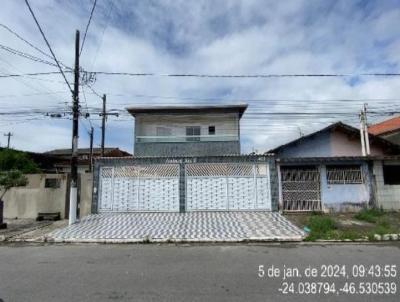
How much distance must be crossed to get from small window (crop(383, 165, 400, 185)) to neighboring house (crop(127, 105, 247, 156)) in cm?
754

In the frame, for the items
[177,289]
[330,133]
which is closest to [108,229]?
[177,289]

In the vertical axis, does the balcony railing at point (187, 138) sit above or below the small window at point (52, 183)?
above

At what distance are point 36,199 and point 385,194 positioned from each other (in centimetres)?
1589

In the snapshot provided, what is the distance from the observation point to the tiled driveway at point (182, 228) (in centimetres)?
970

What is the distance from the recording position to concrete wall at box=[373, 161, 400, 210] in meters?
14.5

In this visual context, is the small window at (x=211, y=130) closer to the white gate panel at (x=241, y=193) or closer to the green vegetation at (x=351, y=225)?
the white gate panel at (x=241, y=193)

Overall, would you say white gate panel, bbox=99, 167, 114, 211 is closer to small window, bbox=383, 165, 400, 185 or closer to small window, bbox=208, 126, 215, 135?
small window, bbox=208, 126, 215, 135

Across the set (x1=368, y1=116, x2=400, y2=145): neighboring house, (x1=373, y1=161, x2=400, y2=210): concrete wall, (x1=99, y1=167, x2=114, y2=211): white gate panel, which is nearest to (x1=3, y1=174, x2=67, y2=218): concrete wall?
(x1=99, y1=167, x2=114, y2=211): white gate panel

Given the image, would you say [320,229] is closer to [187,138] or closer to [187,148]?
[187,148]

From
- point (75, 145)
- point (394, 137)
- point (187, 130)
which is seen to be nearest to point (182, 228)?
point (75, 145)

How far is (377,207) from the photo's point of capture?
14.4 m

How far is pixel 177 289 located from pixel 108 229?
691cm

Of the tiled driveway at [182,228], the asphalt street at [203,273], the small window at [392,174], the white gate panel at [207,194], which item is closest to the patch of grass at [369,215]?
the small window at [392,174]

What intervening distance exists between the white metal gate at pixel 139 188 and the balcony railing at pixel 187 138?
168 inches
